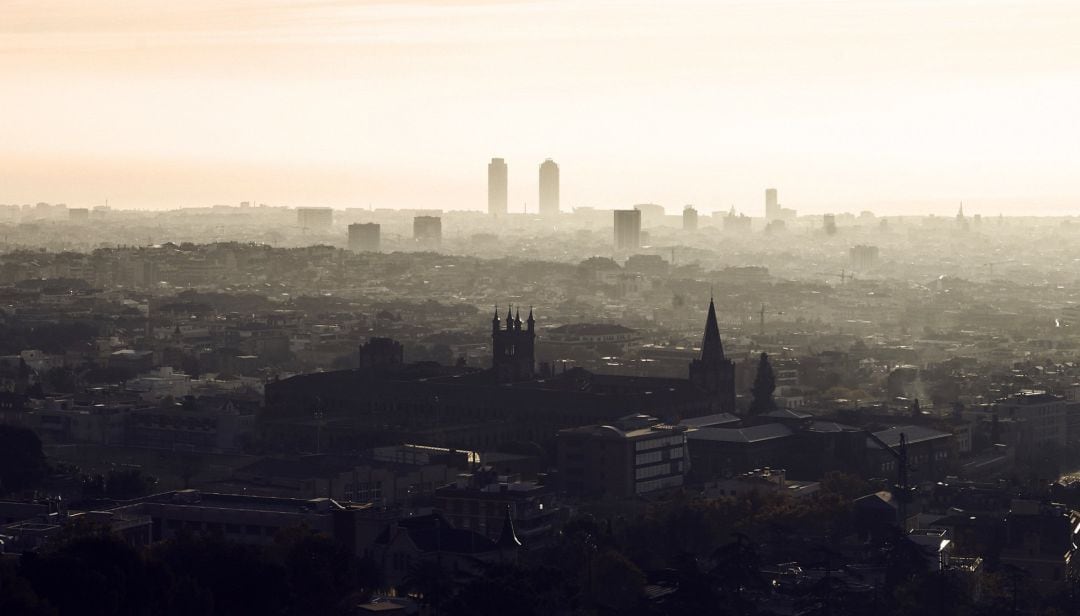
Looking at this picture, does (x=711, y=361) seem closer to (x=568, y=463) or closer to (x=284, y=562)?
(x=568, y=463)

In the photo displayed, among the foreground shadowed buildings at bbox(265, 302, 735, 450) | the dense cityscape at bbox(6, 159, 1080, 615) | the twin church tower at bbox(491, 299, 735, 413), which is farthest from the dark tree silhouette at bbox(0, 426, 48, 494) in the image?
the twin church tower at bbox(491, 299, 735, 413)

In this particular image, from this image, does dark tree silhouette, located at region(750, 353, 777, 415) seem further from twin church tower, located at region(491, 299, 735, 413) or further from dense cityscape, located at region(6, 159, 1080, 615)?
twin church tower, located at region(491, 299, 735, 413)

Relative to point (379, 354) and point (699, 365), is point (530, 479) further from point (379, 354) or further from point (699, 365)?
point (379, 354)

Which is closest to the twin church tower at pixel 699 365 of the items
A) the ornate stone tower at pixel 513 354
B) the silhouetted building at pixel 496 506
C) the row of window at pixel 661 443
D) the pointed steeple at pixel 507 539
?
the ornate stone tower at pixel 513 354

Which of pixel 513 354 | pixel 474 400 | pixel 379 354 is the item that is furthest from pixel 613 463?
pixel 379 354

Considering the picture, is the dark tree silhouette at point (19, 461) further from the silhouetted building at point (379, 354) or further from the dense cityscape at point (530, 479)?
the silhouetted building at point (379, 354)
